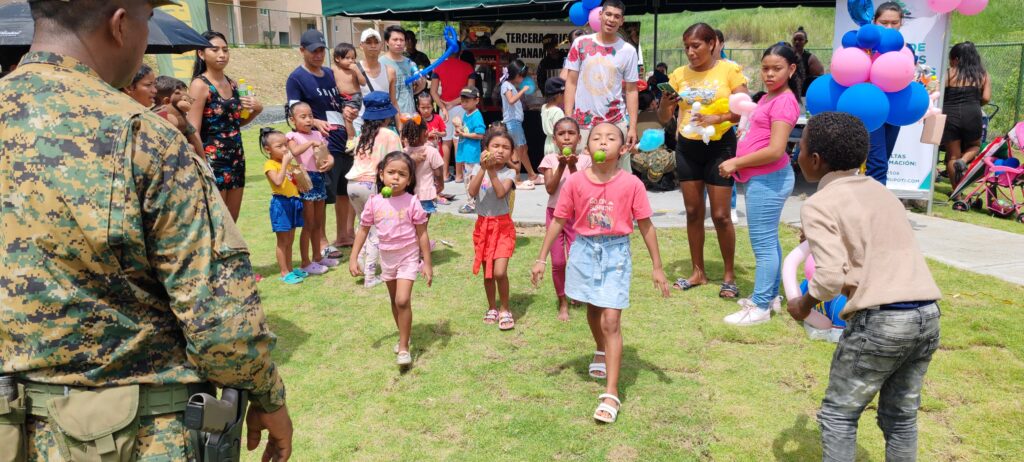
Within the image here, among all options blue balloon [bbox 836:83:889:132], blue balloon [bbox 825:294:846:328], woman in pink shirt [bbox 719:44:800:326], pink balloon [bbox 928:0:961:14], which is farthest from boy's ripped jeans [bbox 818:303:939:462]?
pink balloon [bbox 928:0:961:14]

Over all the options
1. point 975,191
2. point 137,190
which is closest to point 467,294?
point 137,190

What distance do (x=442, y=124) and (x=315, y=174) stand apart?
3.74 meters

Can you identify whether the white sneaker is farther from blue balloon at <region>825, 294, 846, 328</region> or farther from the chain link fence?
the chain link fence

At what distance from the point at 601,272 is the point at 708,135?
1933mm

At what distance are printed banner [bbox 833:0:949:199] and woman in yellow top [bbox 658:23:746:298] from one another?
12.3ft

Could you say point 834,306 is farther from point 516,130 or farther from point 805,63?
point 805,63

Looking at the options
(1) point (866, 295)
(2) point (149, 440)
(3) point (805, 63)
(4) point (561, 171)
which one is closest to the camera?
Answer: (2) point (149, 440)

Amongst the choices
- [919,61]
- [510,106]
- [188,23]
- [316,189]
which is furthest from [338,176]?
[188,23]

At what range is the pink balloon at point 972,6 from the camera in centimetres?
749

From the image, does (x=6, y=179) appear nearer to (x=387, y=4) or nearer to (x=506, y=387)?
(x=506, y=387)

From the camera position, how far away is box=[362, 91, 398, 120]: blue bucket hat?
6.35 m

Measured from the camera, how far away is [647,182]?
9.89 m

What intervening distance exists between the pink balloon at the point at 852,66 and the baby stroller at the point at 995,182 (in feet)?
16.5

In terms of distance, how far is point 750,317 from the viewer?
516cm
